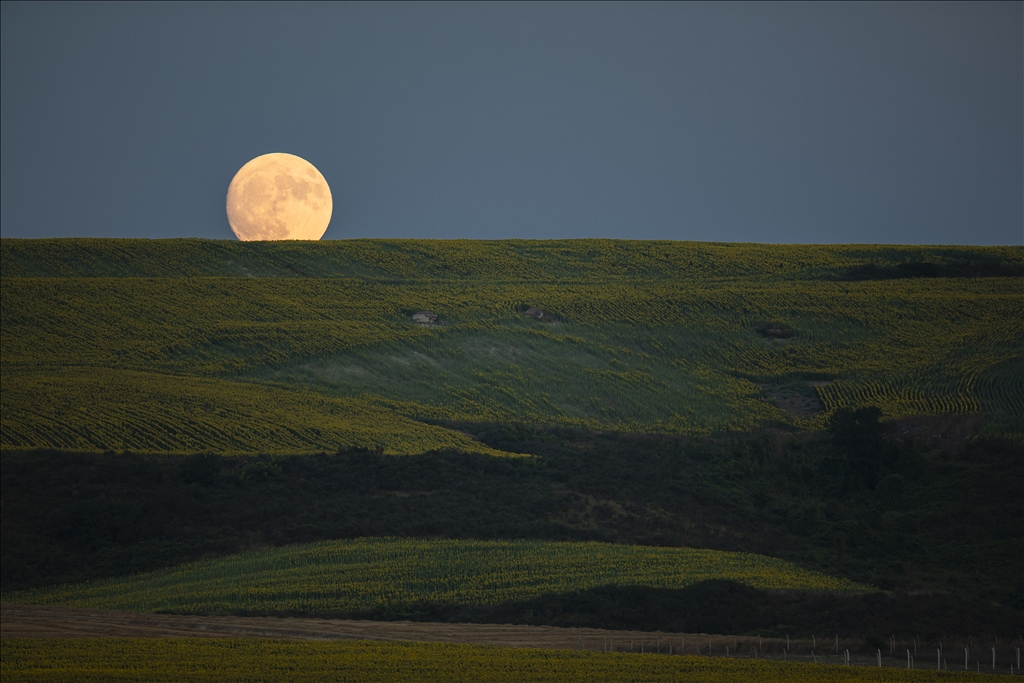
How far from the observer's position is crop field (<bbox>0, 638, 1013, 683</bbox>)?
1009 inches

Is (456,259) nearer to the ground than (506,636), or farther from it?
farther from it

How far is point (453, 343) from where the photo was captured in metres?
64.9

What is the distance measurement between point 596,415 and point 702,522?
1464cm

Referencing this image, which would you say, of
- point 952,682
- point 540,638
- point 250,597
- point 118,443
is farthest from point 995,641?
point 118,443

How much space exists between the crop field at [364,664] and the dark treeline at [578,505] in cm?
563

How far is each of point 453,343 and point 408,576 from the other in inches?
1172

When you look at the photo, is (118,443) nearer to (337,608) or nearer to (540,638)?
(337,608)

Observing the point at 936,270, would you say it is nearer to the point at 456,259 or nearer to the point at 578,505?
the point at 456,259

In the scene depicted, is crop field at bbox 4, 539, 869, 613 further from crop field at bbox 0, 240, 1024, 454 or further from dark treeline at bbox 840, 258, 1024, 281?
dark treeline at bbox 840, 258, 1024, 281

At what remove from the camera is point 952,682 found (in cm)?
2544

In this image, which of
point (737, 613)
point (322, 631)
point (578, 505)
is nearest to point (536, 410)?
point (578, 505)

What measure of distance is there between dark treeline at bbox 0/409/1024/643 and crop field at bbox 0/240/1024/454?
122 inches

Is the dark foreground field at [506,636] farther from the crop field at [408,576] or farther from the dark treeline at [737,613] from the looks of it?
the crop field at [408,576]

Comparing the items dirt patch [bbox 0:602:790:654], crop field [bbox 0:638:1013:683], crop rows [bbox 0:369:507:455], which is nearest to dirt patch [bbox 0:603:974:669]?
dirt patch [bbox 0:602:790:654]
